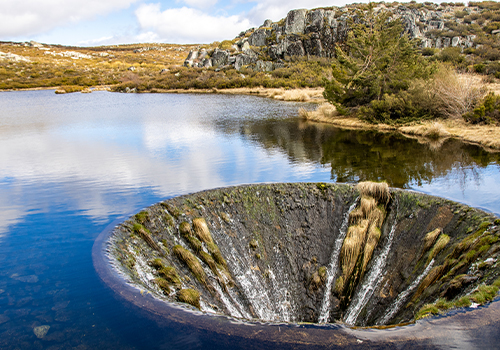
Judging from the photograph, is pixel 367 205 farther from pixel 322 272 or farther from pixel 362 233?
pixel 322 272

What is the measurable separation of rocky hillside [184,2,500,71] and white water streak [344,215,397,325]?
7555cm

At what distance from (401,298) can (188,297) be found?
527cm

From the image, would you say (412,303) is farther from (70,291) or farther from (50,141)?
(50,141)

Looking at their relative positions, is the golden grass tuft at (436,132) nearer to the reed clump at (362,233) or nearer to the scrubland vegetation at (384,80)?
the scrubland vegetation at (384,80)

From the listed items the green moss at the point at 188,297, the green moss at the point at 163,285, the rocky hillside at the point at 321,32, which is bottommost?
the green moss at the point at 188,297

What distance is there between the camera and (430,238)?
30.9 ft

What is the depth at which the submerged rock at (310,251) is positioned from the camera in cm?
781

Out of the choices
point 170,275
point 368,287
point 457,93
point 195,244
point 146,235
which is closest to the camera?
point 170,275

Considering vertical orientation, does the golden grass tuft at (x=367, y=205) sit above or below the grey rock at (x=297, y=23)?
below

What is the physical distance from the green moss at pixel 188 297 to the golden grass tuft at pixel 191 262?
1.38m

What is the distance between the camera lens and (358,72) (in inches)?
1145

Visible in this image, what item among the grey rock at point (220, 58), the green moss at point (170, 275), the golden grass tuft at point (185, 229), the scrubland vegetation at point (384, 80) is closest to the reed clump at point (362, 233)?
the golden grass tuft at point (185, 229)

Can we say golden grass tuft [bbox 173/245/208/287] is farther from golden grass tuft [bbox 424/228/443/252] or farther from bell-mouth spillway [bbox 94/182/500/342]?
golden grass tuft [bbox 424/228/443/252]

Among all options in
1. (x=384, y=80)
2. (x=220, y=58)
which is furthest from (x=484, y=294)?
(x=220, y=58)
